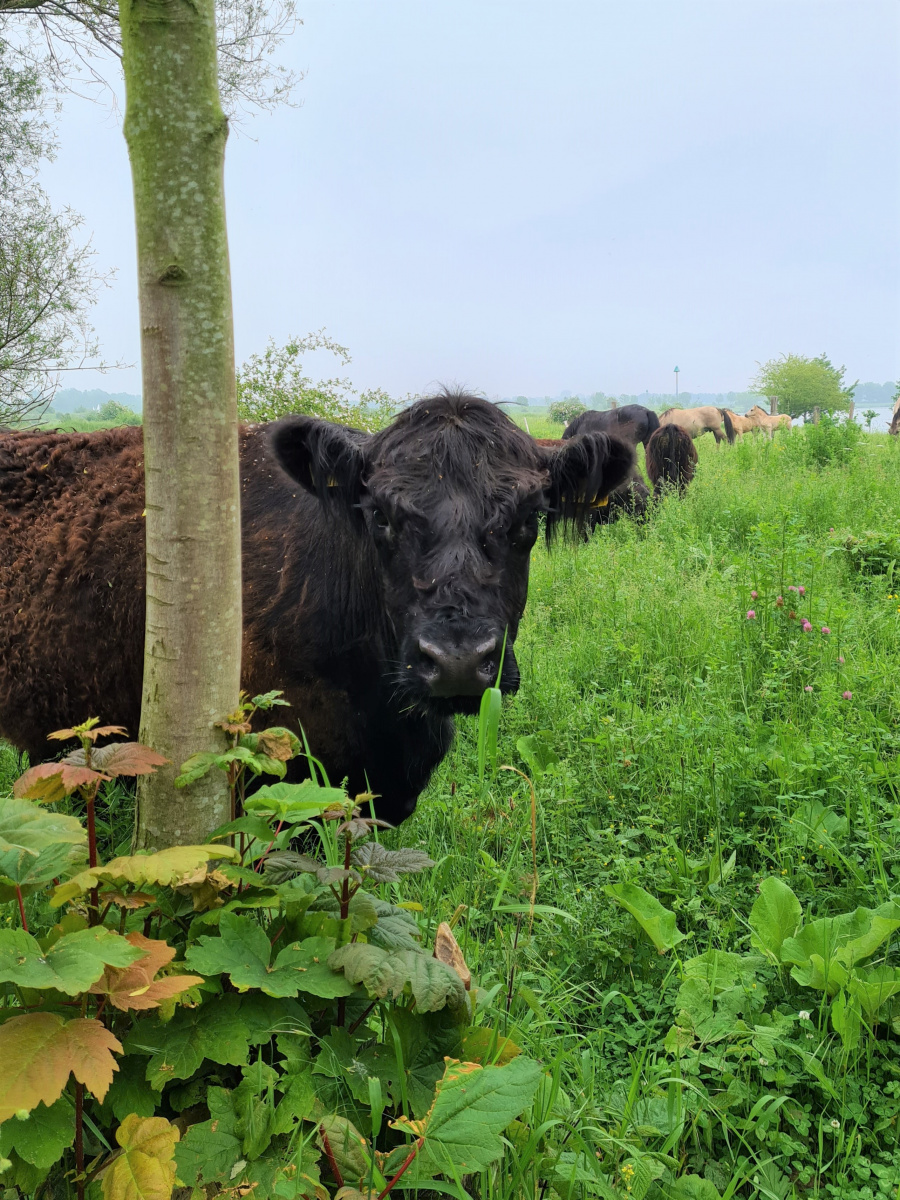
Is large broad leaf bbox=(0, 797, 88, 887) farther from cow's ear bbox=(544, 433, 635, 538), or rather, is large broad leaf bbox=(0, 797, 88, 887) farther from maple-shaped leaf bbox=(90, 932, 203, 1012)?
cow's ear bbox=(544, 433, 635, 538)

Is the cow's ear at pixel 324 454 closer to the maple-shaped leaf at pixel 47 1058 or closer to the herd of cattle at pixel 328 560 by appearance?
the herd of cattle at pixel 328 560

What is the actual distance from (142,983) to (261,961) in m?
0.24

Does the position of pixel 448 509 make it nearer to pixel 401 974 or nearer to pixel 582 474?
pixel 582 474

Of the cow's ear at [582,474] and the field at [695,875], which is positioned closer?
the field at [695,875]

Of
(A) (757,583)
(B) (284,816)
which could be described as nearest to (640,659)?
(A) (757,583)

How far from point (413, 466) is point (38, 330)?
13.7 metres

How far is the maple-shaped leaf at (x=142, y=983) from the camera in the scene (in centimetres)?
119

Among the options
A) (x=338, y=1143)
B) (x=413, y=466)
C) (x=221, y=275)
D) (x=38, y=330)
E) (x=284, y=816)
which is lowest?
(x=338, y=1143)

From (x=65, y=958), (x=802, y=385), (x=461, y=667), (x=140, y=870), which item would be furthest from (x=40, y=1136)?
(x=802, y=385)

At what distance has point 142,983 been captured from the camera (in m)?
1.21

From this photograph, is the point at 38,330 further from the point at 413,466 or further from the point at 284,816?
the point at 284,816

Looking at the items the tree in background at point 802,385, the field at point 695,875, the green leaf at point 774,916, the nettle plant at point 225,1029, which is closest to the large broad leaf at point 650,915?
the field at point 695,875

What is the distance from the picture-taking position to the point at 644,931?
2.62 m

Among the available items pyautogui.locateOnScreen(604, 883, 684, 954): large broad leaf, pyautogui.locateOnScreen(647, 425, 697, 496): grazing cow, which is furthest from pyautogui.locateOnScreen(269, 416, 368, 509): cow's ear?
pyautogui.locateOnScreen(647, 425, 697, 496): grazing cow
